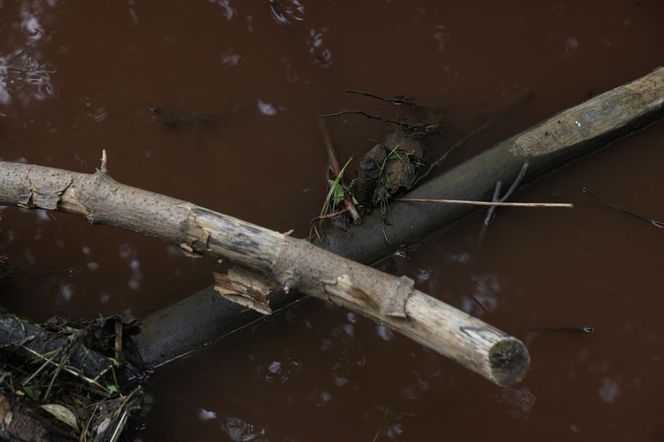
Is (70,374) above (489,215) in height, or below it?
below

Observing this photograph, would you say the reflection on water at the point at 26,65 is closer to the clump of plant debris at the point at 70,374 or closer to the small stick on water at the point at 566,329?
the clump of plant debris at the point at 70,374

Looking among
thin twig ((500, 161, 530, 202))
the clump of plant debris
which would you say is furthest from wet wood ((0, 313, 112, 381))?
thin twig ((500, 161, 530, 202))

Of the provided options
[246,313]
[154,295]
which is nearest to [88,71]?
[154,295]

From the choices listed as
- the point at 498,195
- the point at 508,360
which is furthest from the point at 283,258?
the point at 498,195

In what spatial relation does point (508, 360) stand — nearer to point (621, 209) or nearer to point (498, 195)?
point (498, 195)

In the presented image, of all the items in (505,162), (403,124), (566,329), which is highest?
(403,124)

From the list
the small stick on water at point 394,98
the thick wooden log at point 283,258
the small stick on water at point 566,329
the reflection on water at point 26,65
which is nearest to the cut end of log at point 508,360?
the thick wooden log at point 283,258
